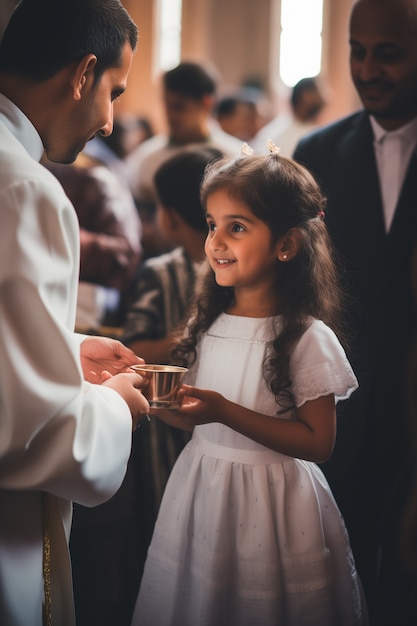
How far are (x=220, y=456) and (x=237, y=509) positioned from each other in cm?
16

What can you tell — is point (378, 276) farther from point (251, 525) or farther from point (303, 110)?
point (303, 110)

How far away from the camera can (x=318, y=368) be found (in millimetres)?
2207

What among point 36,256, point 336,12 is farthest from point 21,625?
point 336,12

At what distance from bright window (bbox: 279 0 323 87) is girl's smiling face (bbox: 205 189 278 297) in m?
13.3

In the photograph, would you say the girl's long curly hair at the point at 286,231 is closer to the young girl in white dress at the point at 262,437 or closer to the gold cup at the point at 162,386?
the young girl in white dress at the point at 262,437

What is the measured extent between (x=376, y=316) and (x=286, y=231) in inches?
24.4

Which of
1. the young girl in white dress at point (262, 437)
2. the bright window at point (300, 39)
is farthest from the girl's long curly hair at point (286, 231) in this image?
the bright window at point (300, 39)

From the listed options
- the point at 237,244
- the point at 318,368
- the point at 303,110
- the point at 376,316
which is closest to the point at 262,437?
the point at 318,368

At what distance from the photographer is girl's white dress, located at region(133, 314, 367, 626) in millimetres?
2207

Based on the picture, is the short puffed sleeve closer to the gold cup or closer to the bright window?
the gold cup

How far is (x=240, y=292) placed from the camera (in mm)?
2420

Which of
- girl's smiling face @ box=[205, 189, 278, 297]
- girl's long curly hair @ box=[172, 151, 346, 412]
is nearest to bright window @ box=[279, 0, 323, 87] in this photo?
girl's long curly hair @ box=[172, 151, 346, 412]

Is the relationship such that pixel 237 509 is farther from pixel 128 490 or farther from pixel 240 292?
pixel 128 490

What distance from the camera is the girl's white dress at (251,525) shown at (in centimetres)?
221
